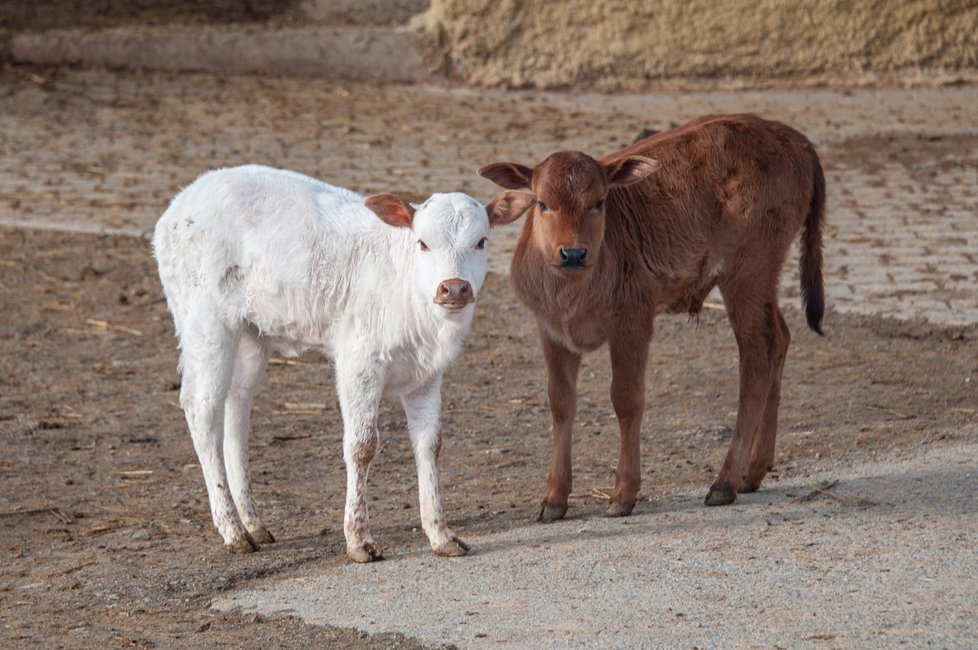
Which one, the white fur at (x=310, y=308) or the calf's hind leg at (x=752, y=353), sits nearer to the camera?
the white fur at (x=310, y=308)

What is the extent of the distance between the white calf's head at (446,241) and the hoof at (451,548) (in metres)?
0.98

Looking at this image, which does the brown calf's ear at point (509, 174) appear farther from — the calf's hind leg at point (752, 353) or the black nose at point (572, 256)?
the calf's hind leg at point (752, 353)

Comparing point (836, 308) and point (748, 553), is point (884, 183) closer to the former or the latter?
point (836, 308)

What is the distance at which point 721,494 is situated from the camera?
7.05 m

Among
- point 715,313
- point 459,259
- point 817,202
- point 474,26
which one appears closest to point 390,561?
point 459,259

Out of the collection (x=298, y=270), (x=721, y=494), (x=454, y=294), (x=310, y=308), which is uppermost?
(x=454, y=294)

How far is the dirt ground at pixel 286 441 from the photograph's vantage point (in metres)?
6.43

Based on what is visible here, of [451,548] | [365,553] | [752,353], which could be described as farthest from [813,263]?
[365,553]

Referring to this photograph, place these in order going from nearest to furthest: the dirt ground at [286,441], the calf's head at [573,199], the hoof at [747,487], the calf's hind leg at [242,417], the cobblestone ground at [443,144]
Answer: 1. the dirt ground at [286,441]
2. the calf's head at [573,199]
3. the calf's hind leg at [242,417]
4. the hoof at [747,487]
5. the cobblestone ground at [443,144]

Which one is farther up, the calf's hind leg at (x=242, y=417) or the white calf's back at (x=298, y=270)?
the white calf's back at (x=298, y=270)

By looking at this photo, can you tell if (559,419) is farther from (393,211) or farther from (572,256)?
(393,211)

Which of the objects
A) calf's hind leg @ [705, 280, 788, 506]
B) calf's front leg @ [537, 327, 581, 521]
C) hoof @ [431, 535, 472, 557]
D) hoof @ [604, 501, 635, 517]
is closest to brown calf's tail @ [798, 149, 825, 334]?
calf's hind leg @ [705, 280, 788, 506]

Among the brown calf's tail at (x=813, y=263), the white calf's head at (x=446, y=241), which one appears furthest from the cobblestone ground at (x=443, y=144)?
the white calf's head at (x=446, y=241)

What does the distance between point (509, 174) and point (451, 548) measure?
1770mm
